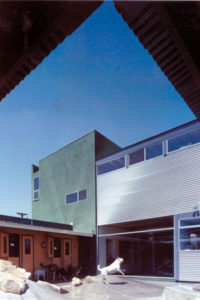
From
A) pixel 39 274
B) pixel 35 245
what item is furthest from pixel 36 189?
pixel 39 274

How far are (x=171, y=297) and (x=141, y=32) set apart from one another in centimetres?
799

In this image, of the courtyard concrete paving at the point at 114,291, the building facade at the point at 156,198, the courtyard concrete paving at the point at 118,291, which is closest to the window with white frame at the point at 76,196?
the building facade at the point at 156,198

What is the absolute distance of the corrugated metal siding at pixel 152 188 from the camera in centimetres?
1474

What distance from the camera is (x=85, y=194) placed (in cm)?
2089

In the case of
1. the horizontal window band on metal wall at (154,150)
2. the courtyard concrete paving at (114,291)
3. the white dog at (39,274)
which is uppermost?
the horizontal window band on metal wall at (154,150)

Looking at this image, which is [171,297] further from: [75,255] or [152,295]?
[75,255]

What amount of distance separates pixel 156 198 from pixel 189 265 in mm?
3690

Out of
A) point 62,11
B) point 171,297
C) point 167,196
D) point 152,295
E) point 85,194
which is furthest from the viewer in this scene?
point 85,194

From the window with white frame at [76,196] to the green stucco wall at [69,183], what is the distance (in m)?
0.24

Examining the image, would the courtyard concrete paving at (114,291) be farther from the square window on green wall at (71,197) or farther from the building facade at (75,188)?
the square window on green wall at (71,197)

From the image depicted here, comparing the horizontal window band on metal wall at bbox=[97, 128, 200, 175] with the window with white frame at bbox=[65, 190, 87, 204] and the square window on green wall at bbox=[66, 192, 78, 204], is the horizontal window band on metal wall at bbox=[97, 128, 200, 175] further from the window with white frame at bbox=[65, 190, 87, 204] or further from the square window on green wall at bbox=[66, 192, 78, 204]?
the square window on green wall at bbox=[66, 192, 78, 204]

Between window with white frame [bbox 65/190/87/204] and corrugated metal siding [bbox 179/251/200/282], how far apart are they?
837 cm

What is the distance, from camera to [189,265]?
1390 cm

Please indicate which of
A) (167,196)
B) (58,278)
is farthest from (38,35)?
(58,278)
